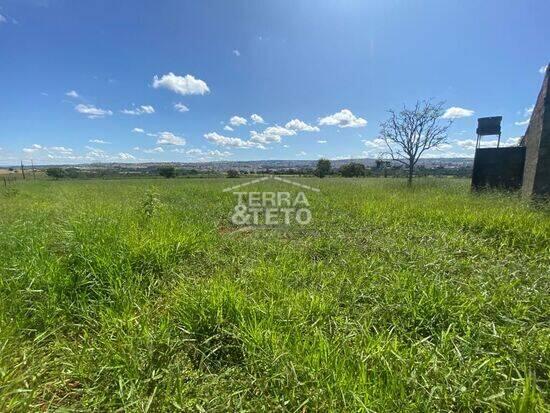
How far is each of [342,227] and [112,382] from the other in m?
Result: 4.42

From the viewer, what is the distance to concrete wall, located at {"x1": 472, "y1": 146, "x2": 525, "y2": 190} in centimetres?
915

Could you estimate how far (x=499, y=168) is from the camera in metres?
9.55

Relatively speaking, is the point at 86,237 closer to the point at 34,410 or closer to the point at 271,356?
the point at 34,410

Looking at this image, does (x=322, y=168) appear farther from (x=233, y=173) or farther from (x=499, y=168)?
(x=499, y=168)

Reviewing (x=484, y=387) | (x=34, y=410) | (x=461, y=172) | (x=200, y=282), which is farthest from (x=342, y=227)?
(x=461, y=172)

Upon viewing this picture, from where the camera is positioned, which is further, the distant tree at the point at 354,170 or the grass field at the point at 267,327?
the distant tree at the point at 354,170

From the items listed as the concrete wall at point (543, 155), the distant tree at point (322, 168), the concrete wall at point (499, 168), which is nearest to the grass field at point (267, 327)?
the concrete wall at point (543, 155)

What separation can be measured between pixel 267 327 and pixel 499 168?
1174 cm

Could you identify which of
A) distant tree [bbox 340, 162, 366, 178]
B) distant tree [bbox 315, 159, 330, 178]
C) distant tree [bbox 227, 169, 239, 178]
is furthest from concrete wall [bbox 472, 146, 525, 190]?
distant tree [bbox 340, 162, 366, 178]

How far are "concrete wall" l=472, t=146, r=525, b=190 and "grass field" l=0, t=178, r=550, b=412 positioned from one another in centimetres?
758

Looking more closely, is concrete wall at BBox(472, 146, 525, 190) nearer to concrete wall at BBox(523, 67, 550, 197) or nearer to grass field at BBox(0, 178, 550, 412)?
concrete wall at BBox(523, 67, 550, 197)

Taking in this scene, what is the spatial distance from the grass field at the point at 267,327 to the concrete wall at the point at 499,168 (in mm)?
→ 7578

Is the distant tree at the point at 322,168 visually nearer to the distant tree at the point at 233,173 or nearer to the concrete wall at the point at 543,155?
the distant tree at the point at 233,173

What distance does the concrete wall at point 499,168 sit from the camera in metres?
9.15
